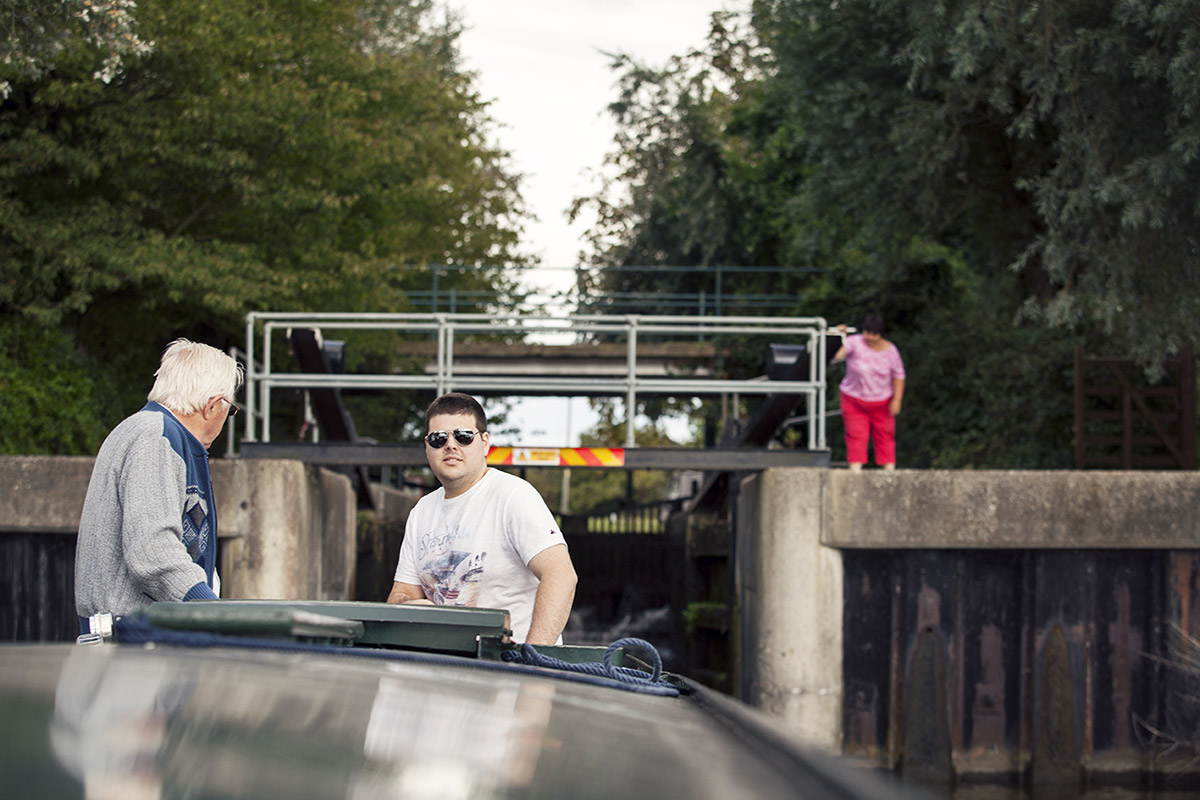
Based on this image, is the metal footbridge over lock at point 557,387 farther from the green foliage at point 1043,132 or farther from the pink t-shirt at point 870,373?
the green foliage at point 1043,132

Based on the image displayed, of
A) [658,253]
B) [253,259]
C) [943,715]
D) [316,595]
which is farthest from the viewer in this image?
[658,253]

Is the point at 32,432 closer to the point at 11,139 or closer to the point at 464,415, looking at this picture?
the point at 11,139

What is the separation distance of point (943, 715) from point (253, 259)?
960 centimetres

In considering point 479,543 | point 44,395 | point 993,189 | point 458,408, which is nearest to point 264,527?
point 458,408

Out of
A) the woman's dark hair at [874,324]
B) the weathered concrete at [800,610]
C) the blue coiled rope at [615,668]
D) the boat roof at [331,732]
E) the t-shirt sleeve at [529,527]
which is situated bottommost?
the weathered concrete at [800,610]

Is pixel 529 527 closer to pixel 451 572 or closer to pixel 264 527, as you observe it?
pixel 451 572

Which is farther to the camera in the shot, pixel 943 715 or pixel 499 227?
pixel 499 227

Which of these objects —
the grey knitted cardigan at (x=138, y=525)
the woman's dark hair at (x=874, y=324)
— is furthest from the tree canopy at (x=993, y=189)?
the grey knitted cardigan at (x=138, y=525)

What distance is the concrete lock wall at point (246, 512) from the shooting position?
26.3 feet

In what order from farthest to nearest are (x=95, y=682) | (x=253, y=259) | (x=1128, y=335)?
(x=253, y=259) < (x=1128, y=335) < (x=95, y=682)

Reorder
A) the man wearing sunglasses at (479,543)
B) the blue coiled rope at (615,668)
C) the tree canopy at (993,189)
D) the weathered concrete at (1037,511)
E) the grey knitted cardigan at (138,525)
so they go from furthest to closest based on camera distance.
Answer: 1. the tree canopy at (993,189)
2. the weathered concrete at (1037,511)
3. the man wearing sunglasses at (479,543)
4. the grey knitted cardigan at (138,525)
5. the blue coiled rope at (615,668)

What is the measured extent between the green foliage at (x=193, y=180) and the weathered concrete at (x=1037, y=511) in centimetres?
808

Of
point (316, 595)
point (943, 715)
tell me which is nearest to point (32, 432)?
point (316, 595)

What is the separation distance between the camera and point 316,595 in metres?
9.18
